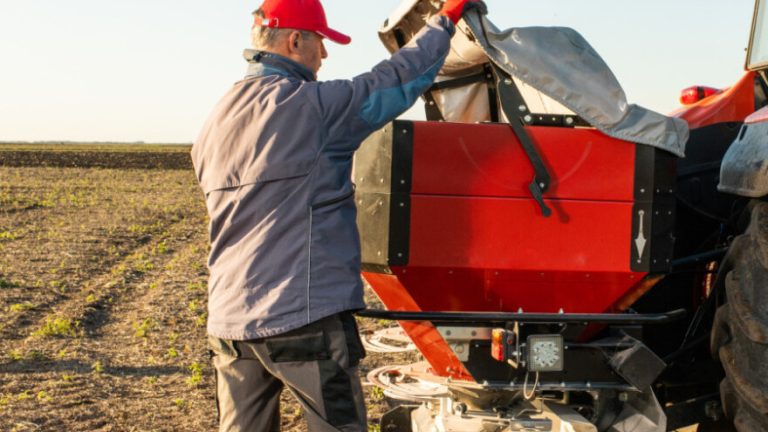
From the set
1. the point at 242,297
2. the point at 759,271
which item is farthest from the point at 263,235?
the point at 759,271

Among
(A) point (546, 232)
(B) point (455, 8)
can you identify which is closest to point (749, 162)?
(A) point (546, 232)

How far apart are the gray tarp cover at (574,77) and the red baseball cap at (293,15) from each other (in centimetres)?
79

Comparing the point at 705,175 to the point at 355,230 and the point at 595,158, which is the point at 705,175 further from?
the point at 355,230

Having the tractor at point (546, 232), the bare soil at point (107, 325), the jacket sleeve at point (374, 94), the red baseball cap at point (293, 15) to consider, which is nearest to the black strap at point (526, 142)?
the tractor at point (546, 232)

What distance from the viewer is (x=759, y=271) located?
3572 mm

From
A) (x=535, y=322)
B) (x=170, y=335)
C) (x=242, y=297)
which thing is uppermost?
(x=242, y=297)

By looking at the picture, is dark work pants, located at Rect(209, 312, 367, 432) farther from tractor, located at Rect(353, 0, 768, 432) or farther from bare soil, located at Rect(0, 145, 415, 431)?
bare soil, located at Rect(0, 145, 415, 431)

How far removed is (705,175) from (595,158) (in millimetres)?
1087

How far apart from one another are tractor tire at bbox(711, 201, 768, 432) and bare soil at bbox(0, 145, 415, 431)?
8.78 ft

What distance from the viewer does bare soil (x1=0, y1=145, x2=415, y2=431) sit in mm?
6238

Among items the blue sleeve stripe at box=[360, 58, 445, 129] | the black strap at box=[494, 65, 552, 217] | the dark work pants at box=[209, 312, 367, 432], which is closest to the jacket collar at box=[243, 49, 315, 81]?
the blue sleeve stripe at box=[360, 58, 445, 129]

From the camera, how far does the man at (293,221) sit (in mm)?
3189

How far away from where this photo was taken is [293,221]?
10.5 ft

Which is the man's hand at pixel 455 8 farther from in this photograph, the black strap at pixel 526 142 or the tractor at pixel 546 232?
the black strap at pixel 526 142
